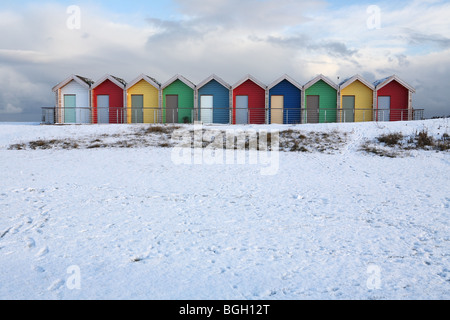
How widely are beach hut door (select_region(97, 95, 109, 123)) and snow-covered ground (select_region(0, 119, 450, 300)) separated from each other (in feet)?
Result: 54.3

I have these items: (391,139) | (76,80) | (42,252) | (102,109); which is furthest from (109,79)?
(42,252)

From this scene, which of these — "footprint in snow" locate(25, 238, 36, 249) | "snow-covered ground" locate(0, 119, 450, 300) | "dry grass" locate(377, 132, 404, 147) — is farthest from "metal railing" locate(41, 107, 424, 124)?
"footprint in snow" locate(25, 238, 36, 249)

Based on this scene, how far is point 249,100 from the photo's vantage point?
2875 cm

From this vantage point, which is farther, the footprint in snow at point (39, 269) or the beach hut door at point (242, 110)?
the beach hut door at point (242, 110)

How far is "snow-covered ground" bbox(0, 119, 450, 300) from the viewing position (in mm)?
4602

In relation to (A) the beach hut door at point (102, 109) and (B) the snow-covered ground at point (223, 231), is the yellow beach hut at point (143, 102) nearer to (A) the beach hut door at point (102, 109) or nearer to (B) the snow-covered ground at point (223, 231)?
(A) the beach hut door at point (102, 109)

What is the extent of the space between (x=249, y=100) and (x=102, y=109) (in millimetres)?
11534

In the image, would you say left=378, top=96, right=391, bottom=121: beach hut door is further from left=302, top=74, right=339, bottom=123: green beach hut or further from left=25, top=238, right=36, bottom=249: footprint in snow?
left=25, top=238, right=36, bottom=249: footprint in snow

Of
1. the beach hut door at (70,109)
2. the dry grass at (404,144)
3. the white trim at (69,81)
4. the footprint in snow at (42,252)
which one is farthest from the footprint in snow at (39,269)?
the beach hut door at (70,109)

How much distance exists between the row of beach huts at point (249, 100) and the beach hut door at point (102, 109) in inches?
3.3

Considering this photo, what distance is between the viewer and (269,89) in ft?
93.2

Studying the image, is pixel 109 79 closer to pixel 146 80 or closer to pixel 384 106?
pixel 146 80

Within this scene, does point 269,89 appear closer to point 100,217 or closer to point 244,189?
point 244,189

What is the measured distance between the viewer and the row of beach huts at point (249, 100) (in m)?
28.4
